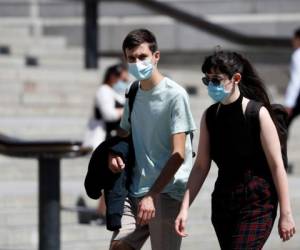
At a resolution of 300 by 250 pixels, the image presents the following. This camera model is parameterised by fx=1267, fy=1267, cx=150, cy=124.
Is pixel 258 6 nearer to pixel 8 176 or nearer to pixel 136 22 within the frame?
pixel 136 22

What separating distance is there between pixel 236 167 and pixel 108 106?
17.0ft

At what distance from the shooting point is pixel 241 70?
6.48 m

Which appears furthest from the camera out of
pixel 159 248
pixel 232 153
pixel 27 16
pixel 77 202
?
pixel 27 16

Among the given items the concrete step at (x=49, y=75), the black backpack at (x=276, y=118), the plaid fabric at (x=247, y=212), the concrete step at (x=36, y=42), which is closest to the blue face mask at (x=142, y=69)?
the black backpack at (x=276, y=118)

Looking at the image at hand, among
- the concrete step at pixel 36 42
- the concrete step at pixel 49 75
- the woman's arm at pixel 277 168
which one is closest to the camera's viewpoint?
the woman's arm at pixel 277 168

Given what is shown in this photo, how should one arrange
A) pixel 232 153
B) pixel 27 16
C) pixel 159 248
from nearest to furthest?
pixel 232 153 < pixel 159 248 < pixel 27 16

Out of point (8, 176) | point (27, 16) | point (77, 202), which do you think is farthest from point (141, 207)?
point (27, 16)

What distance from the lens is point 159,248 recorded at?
270 inches

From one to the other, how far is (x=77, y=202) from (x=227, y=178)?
5.29 m

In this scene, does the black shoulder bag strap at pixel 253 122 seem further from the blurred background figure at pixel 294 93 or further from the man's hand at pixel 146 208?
the blurred background figure at pixel 294 93

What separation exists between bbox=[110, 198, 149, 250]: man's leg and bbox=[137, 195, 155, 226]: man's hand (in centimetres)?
26

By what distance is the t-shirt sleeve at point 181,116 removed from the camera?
6.65m

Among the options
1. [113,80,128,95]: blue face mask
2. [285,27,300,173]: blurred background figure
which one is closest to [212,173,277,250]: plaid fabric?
[113,80,128,95]: blue face mask

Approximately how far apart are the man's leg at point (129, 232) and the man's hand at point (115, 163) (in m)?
0.20
